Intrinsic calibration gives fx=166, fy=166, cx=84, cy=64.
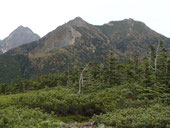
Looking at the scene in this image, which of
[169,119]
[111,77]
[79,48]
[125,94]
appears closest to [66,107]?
[125,94]

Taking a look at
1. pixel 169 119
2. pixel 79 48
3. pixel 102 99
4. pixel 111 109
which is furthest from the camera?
pixel 79 48

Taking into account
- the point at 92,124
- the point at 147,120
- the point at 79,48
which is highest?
the point at 79,48

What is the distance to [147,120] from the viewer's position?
1159 cm

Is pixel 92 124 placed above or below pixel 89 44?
below

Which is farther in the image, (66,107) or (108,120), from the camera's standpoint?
(66,107)

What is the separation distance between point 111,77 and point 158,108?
16.2 metres

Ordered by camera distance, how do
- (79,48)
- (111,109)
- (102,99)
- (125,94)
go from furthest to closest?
(79,48)
(125,94)
(102,99)
(111,109)

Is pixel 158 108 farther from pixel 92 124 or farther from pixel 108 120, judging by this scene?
pixel 92 124

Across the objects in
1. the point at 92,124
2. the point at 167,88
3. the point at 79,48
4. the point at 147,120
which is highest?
the point at 79,48

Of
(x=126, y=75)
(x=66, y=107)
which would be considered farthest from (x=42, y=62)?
(x=66, y=107)

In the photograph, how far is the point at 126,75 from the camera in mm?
32500

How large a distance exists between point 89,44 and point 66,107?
18004 cm

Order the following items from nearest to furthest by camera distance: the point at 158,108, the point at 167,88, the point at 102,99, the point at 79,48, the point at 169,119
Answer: the point at 169,119 < the point at 158,108 < the point at 102,99 < the point at 167,88 < the point at 79,48

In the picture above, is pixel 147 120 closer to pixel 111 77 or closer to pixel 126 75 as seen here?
pixel 111 77
